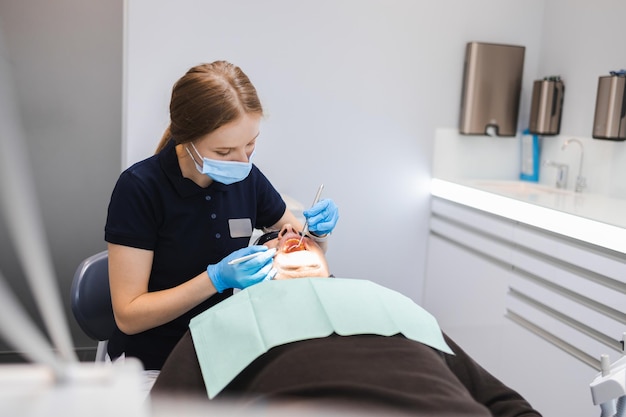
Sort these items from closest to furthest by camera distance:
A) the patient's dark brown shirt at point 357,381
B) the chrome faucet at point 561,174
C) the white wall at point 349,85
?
the patient's dark brown shirt at point 357,381 < the white wall at point 349,85 < the chrome faucet at point 561,174

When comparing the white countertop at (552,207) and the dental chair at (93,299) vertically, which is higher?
the white countertop at (552,207)

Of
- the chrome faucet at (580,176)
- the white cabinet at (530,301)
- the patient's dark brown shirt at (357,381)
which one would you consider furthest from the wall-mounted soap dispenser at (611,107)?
the patient's dark brown shirt at (357,381)

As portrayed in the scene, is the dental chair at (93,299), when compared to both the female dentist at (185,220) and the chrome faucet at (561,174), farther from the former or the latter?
the chrome faucet at (561,174)

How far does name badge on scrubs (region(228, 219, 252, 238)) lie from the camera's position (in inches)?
58.3

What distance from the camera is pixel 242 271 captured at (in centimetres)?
123

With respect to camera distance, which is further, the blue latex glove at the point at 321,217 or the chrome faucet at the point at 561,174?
the chrome faucet at the point at 561,174

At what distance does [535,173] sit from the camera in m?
2.97

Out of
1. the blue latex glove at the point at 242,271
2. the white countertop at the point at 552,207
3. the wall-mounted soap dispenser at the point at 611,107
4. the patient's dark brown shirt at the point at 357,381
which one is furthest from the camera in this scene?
the wall-mounted soap dispenser at the point at 611,107

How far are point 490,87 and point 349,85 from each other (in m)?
0.69

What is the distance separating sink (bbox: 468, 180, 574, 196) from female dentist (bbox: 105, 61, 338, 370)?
1.42 metres

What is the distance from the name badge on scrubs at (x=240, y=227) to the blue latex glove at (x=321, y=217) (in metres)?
0.15

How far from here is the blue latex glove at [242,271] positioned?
4.04 ft

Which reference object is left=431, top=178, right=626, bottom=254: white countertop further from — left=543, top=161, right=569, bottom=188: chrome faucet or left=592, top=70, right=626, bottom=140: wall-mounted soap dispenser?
left=592, top=70, right=626, bottom=140: wall-mounted soap dispenser

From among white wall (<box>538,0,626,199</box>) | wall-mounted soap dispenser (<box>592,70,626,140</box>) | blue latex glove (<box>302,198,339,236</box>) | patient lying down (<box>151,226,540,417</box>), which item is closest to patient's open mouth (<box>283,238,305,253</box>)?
blue latex glove (<box>302,198,339,236</box>)
